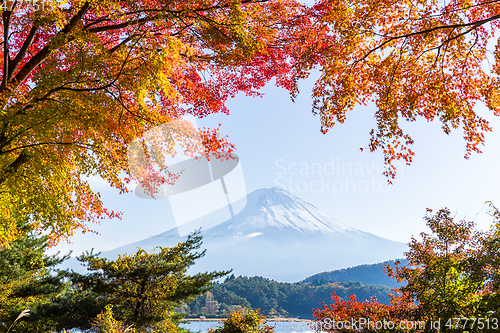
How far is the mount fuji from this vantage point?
107500mm

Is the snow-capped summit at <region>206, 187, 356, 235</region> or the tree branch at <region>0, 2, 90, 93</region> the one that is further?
the snow-capped summit at <region>206, 187, 356, 235</region>

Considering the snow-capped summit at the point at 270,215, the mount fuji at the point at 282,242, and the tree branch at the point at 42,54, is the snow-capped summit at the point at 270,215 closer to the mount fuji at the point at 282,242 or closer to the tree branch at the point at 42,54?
the mount fuji at the point at 282,242

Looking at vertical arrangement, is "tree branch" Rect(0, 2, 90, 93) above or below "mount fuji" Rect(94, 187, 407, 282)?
above

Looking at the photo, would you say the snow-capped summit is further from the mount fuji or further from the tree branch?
the tree branch

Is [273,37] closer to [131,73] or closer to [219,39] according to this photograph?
[219,39]

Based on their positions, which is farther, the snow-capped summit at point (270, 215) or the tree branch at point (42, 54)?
the snow-capped summit at point (270, 215)

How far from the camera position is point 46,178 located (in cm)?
389

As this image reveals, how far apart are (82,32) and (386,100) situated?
478cm

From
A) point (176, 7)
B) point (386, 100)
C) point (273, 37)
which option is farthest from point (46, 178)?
point (386, 100)

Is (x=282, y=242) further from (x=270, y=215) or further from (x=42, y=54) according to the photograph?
(x=42, y=54)

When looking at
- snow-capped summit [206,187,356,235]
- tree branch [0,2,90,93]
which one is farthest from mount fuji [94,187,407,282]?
tree branch [0,2,90,93]

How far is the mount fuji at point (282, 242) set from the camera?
108 metres

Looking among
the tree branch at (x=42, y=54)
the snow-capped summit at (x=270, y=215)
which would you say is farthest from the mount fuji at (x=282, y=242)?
the tree branch at (x=42, y=54)

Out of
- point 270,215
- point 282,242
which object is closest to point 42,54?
point 270,215
